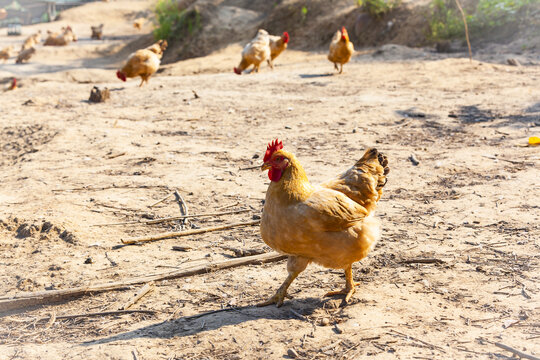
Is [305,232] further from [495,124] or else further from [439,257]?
[495,124]

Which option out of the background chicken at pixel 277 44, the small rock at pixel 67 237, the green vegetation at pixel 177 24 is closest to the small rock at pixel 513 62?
the background chicken at pixel 277 44

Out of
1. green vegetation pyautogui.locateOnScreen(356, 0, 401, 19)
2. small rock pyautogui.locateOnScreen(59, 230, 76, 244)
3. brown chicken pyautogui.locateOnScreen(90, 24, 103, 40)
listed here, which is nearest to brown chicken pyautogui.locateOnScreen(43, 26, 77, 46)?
brown chicken pyautogui.locateOnScreen(90, 24, 103, 40)

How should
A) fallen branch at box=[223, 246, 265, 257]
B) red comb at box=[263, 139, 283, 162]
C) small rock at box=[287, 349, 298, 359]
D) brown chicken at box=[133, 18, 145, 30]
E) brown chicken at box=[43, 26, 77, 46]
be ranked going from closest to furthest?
small rock at box=[287, 349, 298, 359] < red comb at box=[263, 139, 283, 162] < fallen branch at box=[223, 246, 265, 257] < brown chicken at box=[43, 26, 77, 46] < brown chicken at box=[133, 18, 145, 30]

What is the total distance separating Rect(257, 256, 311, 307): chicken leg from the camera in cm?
324

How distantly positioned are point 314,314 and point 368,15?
1487 cm

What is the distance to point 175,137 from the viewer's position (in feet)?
24.4

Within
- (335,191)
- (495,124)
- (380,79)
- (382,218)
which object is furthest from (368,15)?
(335,191)

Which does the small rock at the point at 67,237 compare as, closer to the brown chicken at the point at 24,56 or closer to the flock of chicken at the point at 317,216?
the flock of chicken at the point at 317,216

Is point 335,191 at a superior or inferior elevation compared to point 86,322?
superior

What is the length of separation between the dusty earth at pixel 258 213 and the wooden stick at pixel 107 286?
0.14 feet

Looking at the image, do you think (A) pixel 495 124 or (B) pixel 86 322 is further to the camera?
(A) pixel 495 124

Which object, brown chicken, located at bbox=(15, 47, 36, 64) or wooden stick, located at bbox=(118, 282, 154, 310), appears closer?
wooden stick, located at bbox=(118, 282, 154, 310)

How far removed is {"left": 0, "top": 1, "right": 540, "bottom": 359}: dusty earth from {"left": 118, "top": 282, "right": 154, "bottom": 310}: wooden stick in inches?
2.2

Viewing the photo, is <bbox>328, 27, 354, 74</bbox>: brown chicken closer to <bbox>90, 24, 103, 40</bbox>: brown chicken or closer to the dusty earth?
the dusty earth
